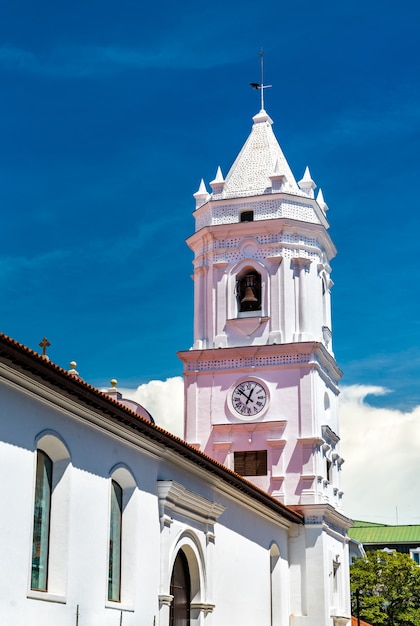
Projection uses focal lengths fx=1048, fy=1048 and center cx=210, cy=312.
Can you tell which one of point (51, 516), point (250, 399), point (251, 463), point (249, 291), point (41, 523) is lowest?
point (41, 523)

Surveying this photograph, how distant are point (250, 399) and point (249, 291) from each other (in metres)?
4.16

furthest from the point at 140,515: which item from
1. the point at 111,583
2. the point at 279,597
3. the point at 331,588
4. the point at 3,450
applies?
the point at 331,588

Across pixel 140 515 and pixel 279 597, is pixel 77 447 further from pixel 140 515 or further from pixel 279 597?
pixel 279 597

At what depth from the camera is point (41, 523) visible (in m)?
17.6

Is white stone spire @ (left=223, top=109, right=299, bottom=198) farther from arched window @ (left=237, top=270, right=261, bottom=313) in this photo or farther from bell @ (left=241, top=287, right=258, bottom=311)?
bell @ (left=241, top=287, right=258, bottom=311)

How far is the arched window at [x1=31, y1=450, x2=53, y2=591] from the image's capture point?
17.3 metres

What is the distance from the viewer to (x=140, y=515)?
2128cm

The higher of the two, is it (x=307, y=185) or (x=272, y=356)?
(x=307, y=185)

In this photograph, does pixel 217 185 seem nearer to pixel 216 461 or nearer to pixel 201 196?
pixel 201 196

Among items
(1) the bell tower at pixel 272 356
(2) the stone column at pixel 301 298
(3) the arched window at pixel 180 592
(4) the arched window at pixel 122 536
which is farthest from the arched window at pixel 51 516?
(2) the stone column at pixel 301 298

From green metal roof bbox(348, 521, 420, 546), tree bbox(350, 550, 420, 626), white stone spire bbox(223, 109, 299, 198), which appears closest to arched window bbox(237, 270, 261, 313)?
white stone spire bbox(223, 109, 299, 198)

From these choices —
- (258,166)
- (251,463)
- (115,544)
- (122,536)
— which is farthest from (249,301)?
(115,544)

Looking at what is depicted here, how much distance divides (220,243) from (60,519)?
79.1 feet

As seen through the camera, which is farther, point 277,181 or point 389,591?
point 389,591
